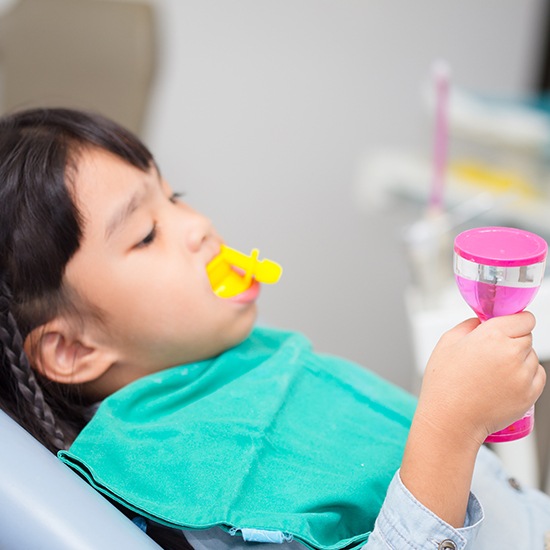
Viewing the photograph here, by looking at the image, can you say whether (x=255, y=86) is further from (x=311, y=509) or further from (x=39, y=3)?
(x=311, y=509)

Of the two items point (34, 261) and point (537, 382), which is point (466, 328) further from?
point (34, 261)

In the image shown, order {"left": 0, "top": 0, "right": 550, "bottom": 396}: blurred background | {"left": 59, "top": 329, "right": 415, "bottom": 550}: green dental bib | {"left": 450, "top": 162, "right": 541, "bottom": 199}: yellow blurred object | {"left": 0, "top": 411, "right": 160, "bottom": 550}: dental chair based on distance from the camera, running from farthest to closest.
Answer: {"left": 0, "top": 0, "right": 550, "bottom": 396}: blurred background, {"left": 450, "top": 162, "right": 541, "bottom": 199}: yellow blurred object, {"left": 59, "top": 329, "right": 415, "bottom": 550}: green dental bib, {"left": 0, "top": 411, "right": 160, "bottom": 550}: dental chair

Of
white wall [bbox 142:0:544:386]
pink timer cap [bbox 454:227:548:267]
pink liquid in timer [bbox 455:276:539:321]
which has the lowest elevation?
white wall [bbox 142:0:544:386]

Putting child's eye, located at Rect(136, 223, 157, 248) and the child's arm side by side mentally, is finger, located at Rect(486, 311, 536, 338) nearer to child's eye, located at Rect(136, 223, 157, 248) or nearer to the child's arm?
the child's arm

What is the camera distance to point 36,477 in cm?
57

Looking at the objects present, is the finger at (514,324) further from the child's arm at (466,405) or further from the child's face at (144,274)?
the child's face at (144,274)

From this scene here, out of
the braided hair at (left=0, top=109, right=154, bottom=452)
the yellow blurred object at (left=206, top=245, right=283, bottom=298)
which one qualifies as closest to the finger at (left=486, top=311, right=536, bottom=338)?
the yellow blurred object at (left=206, top=245, right=283, bottom=298)

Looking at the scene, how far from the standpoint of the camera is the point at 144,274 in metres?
0.76

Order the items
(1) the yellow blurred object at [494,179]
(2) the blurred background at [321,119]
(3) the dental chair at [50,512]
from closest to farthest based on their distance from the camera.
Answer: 1. (3) the dental chair at [50,512]
2. (1) the yellow blurred object at [494,179]
3. (2) the blurred background at [321,119]

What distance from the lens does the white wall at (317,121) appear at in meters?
2.05

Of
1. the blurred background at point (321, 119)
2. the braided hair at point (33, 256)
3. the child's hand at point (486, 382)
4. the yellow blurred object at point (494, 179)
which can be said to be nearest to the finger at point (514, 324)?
the child's hand at point (486, 382)

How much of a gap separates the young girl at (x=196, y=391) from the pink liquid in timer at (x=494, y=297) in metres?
0.01

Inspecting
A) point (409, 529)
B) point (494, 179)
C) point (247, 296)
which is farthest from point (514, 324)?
point (494, 179)

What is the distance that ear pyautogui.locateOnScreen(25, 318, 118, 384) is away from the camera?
744mm
